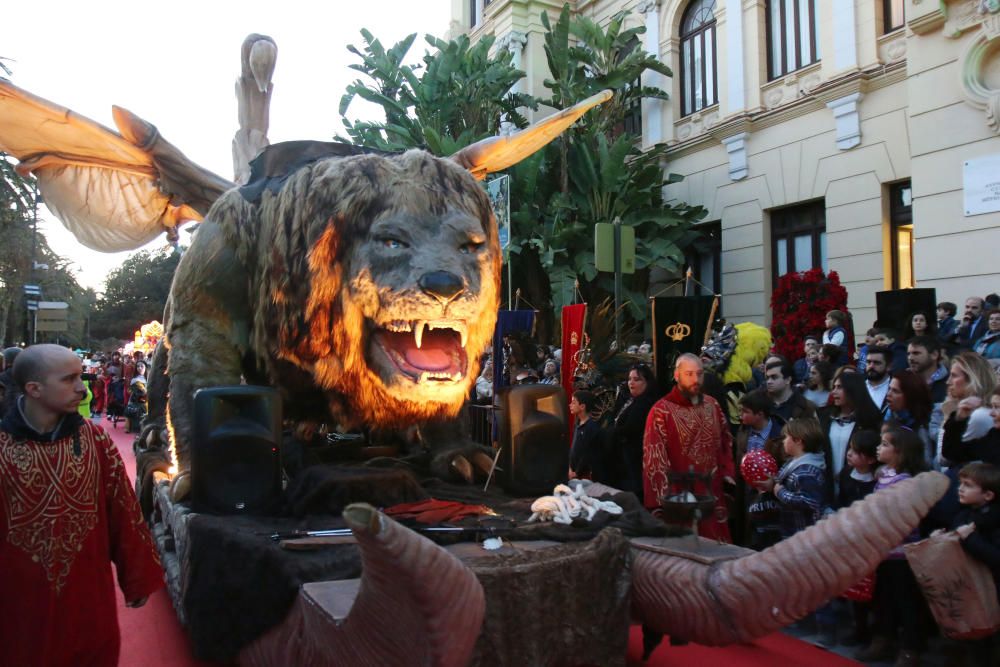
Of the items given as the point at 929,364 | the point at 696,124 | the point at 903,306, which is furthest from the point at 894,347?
the point at 696,124

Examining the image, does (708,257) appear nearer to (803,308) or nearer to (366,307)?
(803,308)

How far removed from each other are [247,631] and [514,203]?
13.3 meters

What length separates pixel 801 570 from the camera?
2387 millimetres

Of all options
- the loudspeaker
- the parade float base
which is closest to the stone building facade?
the loudspeaker

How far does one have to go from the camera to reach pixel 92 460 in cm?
283

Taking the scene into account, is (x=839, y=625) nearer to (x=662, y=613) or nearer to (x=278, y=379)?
(x=662, y=613)

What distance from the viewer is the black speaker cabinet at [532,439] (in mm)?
3807

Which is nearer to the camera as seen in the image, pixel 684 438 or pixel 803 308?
pixel 684 438

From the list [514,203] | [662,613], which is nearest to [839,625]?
[662,613]

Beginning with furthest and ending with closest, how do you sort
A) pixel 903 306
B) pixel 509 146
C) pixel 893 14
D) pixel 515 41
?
pixel 515 41, pixel 893 14, pixel 903 306, pixel 509 146

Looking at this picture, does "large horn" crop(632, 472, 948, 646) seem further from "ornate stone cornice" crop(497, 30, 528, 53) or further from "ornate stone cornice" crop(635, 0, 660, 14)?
"ornate stone cornice" crop(497, 30, 528, 53)

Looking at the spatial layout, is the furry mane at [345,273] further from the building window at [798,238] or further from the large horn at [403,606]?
the building window at [798,238]

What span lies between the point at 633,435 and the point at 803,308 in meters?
3.75

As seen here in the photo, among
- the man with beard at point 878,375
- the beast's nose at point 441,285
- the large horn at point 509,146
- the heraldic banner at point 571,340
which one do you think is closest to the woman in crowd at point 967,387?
the man with beard at point 878,375
